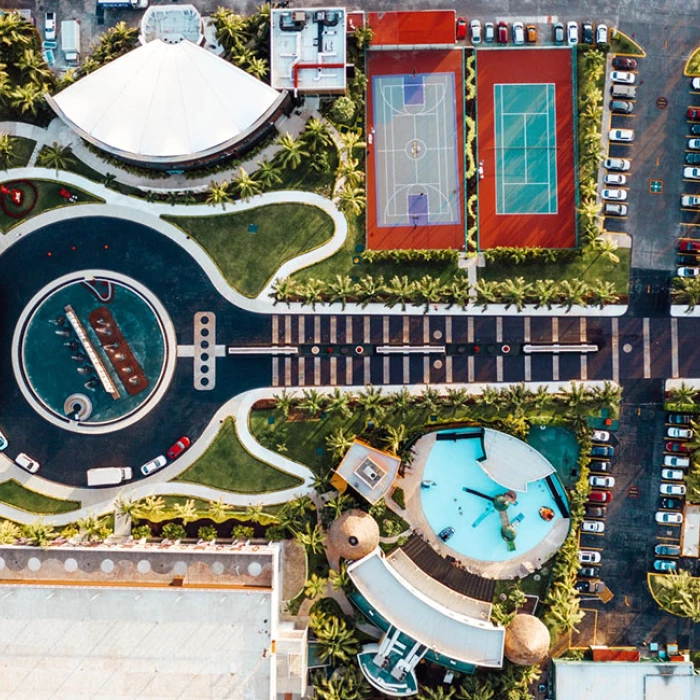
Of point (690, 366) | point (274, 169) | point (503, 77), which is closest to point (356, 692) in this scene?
point (690, 366)

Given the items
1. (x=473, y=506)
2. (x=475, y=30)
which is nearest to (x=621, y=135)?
(x=475, y=30)

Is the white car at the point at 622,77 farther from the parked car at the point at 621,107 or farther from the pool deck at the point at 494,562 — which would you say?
the pool deck at the point at 494,562

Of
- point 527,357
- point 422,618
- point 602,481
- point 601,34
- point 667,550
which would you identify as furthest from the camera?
point 527,357

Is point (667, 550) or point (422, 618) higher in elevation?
point (667, 550)

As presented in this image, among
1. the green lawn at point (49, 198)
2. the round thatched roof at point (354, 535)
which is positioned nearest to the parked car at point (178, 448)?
the round thatched roof at point (354, 535)

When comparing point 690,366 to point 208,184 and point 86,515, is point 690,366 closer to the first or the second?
point 208,184

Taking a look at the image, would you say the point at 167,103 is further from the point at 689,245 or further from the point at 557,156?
the point at 689,245

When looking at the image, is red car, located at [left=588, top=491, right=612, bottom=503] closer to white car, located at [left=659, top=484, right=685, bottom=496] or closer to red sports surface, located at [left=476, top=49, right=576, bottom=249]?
white car, located at [left=659, top=484, right=685, bottom=496]
